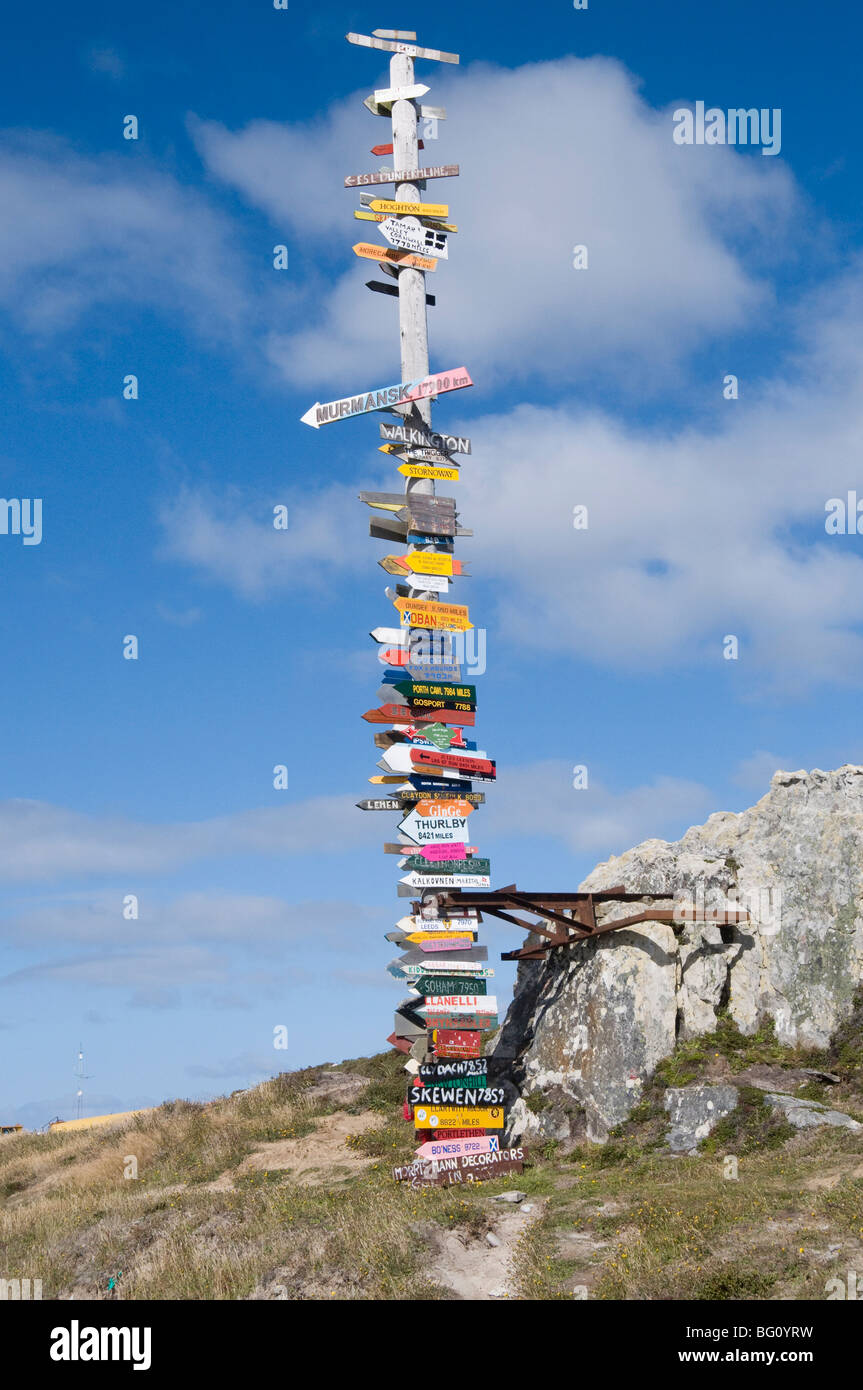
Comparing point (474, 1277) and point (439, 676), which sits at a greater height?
point (439, 676)

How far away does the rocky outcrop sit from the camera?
2333cm

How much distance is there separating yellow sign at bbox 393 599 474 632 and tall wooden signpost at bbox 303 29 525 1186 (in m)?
0.03

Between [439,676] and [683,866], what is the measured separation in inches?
290

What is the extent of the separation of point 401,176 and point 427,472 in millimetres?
6987

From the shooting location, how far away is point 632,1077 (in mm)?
22969

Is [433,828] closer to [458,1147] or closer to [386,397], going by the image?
[458,1147]

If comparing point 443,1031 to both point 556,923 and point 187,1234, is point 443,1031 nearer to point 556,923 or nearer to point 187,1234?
point 556,923

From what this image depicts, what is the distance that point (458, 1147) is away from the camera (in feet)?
70.3

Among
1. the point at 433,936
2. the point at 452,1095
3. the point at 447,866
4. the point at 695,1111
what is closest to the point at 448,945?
the point at 433,936

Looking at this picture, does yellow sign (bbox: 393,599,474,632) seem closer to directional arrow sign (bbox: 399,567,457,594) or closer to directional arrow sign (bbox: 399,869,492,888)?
directional arrow sign (bbox: 399,567,457,594)

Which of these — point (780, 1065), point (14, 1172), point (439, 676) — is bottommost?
point (14, 1172)
